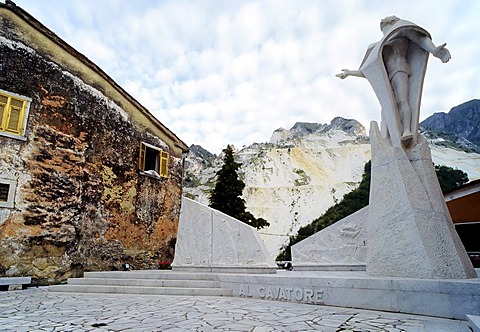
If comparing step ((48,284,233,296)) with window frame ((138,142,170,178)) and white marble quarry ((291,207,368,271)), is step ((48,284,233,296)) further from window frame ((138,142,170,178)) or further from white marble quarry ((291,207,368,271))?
window frame ((138,142,170,178))

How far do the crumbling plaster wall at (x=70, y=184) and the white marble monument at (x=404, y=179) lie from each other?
7289mm

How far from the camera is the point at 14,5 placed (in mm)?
7629

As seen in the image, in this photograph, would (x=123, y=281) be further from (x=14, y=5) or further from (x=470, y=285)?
(x=14, y=5)

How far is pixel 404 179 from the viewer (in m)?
4.38

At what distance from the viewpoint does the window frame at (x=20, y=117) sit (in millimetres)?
7148

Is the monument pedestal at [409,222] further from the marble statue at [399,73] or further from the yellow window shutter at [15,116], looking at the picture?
the yellow window shutter at [15,116]

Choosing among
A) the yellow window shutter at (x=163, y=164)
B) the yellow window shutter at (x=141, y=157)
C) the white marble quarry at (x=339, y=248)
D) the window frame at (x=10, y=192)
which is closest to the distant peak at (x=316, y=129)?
the yellow window shutter at (x=163, y=164)

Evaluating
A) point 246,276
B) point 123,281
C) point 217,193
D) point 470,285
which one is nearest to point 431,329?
point 470,285

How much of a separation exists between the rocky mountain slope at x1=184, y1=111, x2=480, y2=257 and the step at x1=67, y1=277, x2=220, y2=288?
2217cm

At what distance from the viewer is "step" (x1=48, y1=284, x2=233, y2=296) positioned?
17.0 ft

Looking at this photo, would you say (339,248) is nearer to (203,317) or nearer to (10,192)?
(203,317)

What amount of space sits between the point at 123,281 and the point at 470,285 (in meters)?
5.65

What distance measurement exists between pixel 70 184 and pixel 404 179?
7.93 metres

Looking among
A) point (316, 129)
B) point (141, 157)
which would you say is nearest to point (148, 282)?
point (141, 157)
